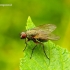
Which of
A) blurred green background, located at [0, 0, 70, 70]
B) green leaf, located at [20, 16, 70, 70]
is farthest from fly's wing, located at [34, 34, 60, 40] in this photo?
blurred green background, located at [0, 0, 70, 70]

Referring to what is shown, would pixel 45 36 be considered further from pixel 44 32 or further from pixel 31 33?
pixel 31 33

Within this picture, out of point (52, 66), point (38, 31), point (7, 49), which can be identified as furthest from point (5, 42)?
point (52, 66)

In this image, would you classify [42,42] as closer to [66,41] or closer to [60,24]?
[66,41]

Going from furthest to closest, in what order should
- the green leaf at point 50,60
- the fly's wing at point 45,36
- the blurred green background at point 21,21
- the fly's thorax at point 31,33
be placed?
the blurred green background at point 21,21, the fly's thorax at point 31,33, the fly's wing at point 45,36, the green leaf at point 50,60

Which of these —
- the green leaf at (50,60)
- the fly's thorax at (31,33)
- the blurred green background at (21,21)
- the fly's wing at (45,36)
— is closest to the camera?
the green leaf at (50,60)

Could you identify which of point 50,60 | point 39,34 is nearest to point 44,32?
point 39,34

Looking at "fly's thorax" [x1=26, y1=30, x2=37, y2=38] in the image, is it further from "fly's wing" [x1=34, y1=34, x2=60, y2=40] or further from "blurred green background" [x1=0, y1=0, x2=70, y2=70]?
"blurred green background" [x1=0, y1=0, x2=70, y2=70]

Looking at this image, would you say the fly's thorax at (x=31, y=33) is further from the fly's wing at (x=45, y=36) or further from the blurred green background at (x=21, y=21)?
the blurred green background at (x=21, y=21)

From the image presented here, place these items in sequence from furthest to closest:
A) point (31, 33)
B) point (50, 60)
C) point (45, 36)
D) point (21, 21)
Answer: point (21, 21) → point (31, 33) → point (45, 36) → point (50, 60)

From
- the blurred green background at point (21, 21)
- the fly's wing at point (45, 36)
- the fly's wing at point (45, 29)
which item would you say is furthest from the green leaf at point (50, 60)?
the blurred green background at point (21, 21)
